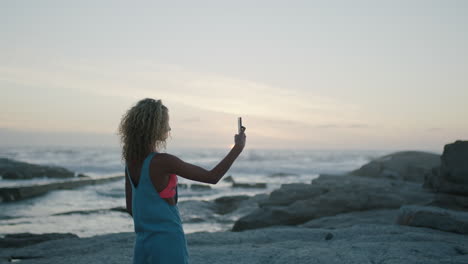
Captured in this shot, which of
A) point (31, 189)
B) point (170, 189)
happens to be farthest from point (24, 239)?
point (31, 189)

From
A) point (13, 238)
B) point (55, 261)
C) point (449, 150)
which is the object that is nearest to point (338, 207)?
point (449, 150)

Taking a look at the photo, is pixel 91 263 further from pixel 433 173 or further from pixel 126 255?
pixel 433 173

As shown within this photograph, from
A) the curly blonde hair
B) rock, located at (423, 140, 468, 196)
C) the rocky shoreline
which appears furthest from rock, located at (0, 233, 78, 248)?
rock, located at (423, 140, 468, 196)

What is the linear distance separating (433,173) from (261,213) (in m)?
5.90

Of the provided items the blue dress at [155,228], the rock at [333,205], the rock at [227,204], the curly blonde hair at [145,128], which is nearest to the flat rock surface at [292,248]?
the rock at [333,205]

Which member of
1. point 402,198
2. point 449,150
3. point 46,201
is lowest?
point 46,201

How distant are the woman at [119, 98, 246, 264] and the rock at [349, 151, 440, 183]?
19.9 metres

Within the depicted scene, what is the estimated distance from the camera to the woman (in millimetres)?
2834

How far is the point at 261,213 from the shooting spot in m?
11.0

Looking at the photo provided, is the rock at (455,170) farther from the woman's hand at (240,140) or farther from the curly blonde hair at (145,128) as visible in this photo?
the curly blonde hair at (145,128)

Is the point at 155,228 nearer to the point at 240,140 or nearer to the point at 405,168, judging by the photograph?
the point at 240,140

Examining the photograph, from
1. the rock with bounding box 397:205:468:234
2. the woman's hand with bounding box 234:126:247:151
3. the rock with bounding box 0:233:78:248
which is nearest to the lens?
the woman's hand with bounding box 234:126:247:151

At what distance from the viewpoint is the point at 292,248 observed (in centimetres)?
654

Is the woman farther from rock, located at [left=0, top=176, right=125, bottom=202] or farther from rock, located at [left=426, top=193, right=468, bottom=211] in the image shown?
rock, located at [left=0, top=176, right=125, bottom=202]
